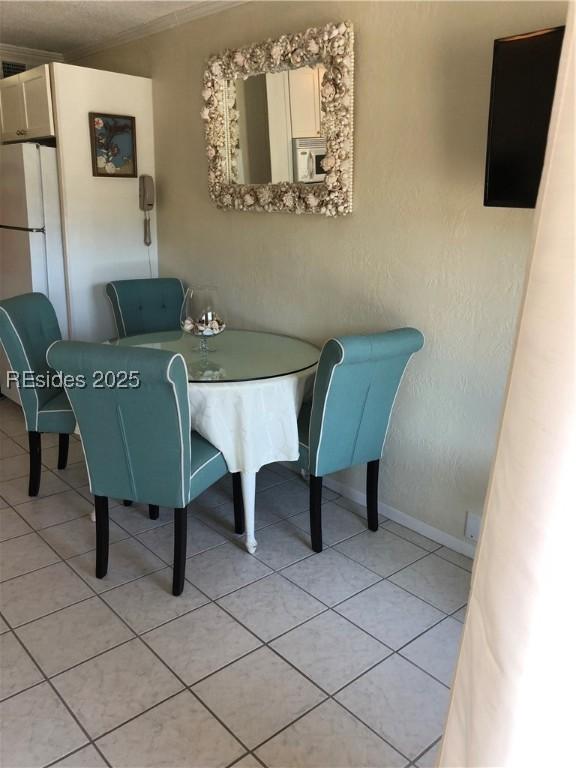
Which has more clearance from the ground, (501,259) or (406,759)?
(501,259)

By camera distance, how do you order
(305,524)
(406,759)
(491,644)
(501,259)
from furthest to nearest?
(305,524), (501,259), (406,759), (491,644)

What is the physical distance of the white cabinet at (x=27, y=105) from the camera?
138 inches

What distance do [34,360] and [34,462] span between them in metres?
0.52

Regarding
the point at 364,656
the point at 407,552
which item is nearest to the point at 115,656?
the point at 364,656

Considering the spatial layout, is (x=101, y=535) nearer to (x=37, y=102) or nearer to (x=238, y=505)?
(x=238, y=505)

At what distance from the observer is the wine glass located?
2709mm

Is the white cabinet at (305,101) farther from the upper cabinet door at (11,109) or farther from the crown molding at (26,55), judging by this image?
the crown molding at (26,55)

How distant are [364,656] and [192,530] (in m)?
1.04

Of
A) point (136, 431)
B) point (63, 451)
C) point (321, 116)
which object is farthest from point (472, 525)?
point (63, 451)

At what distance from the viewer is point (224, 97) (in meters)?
3.18

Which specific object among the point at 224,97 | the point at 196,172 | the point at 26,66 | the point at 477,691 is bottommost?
the point at 477,691

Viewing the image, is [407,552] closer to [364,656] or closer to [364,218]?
[364,656]

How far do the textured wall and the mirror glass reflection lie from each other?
0.65 feet

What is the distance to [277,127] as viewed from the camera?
2957 millimetres
